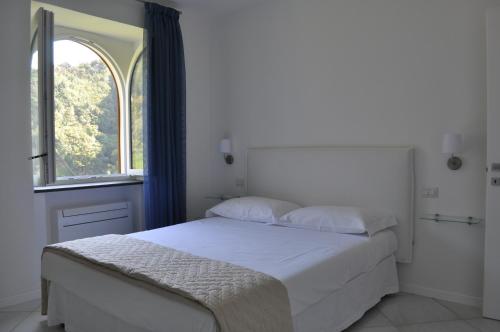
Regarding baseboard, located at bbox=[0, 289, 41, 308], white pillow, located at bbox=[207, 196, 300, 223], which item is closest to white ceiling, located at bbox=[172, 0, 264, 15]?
white pillow, located at bbox=[207, 196, 300, 223]

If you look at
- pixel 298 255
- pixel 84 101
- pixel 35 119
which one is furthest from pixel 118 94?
pixel 298 255

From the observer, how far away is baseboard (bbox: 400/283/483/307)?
291cm

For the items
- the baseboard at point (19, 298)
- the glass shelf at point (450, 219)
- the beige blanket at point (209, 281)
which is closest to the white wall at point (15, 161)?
the baseboard at point (19, 298)

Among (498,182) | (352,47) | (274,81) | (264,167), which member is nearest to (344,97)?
(352,47)

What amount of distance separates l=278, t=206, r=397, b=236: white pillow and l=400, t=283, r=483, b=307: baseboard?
1.83 ft

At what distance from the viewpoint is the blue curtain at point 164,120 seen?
377 cm

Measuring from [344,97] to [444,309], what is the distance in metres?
1.88

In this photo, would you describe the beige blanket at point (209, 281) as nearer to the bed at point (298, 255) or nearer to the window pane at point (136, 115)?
the bed at point (298, 255)

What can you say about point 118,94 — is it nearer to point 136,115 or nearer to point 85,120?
point 136,115

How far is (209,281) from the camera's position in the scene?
1884 millimetres

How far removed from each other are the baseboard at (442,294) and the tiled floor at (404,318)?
0.05m

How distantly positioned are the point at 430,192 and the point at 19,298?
3320mm

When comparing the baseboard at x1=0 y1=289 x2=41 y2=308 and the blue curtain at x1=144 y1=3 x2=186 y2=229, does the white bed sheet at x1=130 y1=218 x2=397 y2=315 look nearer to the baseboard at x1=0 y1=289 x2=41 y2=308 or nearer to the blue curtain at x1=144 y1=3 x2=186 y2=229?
the blue curtain at x1=144 y1=3 x2=186 y2=229

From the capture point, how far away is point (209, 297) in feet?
5.58
